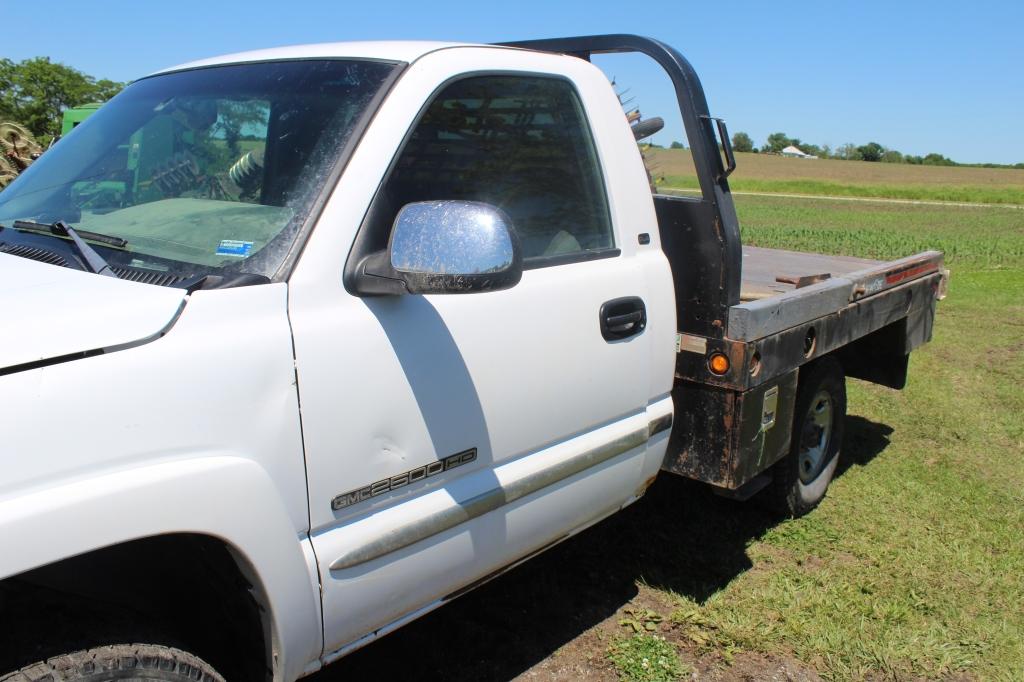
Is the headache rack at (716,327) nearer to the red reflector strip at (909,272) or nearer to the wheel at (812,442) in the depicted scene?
the wheel at (812,442)

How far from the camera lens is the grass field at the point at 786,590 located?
3217 millimetres

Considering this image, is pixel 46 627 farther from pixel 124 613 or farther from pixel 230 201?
pixel 230 201

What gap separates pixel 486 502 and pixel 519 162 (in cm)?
108

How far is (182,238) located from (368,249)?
0.48 m

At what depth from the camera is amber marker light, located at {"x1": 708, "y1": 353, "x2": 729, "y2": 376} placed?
3.29 meters

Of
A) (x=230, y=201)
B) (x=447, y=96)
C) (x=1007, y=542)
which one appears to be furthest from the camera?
(x=1007, y=542)

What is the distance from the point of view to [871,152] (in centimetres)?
10081

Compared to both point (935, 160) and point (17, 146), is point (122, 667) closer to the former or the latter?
point (17, 146)

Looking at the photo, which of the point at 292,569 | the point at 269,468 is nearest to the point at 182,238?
the point at 269,468

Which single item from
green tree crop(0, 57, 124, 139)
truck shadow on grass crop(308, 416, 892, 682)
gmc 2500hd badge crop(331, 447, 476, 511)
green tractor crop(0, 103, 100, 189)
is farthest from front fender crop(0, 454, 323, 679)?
green tree crop(0, 57, 124, 139)

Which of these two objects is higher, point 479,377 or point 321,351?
point 321,351

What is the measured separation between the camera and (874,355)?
5121 millimetres

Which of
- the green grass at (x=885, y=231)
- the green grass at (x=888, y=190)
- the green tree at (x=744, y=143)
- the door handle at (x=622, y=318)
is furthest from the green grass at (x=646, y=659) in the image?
the green tree at (x=744, y=143)

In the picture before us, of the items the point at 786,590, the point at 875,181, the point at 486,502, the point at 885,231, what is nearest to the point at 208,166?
the point at 486,502
